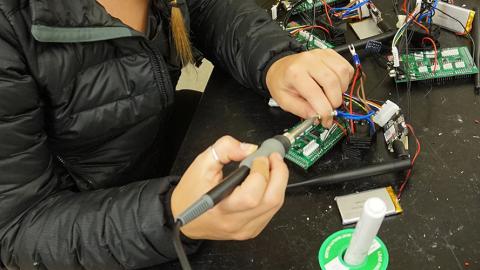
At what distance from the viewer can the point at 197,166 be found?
1.82ft

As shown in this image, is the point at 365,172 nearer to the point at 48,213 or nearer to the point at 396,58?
the point at 396,58

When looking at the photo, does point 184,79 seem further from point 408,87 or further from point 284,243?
point 284,243

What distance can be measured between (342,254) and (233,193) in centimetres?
24

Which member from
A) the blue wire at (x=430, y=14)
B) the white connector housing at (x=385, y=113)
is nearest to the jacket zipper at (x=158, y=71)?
the white connector housing at (x=385, y=113)

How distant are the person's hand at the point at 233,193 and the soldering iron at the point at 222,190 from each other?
10mm

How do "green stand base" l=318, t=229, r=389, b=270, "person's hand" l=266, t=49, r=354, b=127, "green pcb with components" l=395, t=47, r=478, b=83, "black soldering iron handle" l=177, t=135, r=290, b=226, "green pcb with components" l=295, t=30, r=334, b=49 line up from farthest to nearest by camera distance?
"green pcb with components" l=295, t=30, r=334, b=49, "green pcb with components" l=395, t=47, r=478, b=83, "person's hand" l=266, t=49, r=354, b=127, "green stand base" l=318, t=229, r=389, b=270, "black soldering iron handle" l=177, t=135, r=290, b=226

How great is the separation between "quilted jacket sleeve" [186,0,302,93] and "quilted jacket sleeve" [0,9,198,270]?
1.11ft

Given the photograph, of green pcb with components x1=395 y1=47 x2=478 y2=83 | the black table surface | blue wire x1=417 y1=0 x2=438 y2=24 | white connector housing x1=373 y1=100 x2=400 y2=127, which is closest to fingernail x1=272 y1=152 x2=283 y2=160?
the black table surface

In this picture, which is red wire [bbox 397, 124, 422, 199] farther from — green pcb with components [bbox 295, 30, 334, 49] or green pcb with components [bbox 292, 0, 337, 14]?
green pcb with components [bbox 292, 0, 337, 14]

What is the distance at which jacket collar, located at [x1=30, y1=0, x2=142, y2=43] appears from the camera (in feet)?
2.07

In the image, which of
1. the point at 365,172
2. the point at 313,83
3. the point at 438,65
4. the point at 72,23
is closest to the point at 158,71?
the point at 72,23

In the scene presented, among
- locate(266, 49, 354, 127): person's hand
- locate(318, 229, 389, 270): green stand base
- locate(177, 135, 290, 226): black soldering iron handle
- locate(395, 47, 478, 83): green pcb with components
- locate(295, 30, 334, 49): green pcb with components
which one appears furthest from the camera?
locate(295, 30, 334, 49): green pcb with components

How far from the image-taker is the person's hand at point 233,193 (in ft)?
1.63

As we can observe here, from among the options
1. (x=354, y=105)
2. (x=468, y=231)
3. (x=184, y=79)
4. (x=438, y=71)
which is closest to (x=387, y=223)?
(x=468, y=231)
